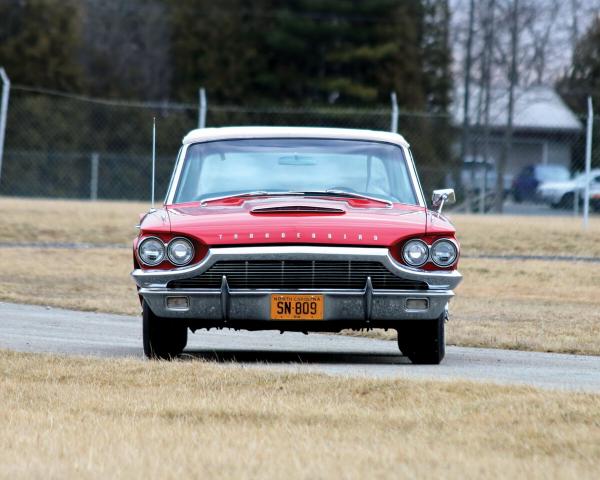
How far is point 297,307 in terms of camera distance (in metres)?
9.59

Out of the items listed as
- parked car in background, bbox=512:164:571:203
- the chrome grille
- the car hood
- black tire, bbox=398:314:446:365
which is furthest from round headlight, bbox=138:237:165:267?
parked car in background, bbox=512:164:571:203

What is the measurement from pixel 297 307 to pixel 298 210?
681 mm

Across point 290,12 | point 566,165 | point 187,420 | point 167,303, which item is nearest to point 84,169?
point 290,12

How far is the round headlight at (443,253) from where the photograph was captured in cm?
980

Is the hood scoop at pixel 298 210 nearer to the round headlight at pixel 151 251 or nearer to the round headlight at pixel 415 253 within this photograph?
the round headlight at pixel 415 253

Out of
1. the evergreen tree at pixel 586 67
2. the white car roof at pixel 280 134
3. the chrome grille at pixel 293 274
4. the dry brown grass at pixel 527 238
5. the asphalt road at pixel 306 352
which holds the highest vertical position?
A: the evergreen tree at pixel 586 67

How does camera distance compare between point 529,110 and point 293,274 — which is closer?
point 293,274

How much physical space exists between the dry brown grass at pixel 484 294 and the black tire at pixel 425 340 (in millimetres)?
1646

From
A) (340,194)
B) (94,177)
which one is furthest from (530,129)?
(340,194)

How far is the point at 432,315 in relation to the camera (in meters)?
9.81

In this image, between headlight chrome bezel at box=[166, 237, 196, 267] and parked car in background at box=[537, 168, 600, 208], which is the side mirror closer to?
headlight chrome bezel at box=[166, 237, 196, 267]

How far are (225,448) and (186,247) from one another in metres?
3.47

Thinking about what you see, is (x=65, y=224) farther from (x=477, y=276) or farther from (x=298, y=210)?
(x=298, y=210)

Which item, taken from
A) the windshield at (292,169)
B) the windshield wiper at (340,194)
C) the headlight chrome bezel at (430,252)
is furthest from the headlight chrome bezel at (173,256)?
the headlight chrome bezel at (430,252)
